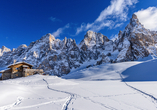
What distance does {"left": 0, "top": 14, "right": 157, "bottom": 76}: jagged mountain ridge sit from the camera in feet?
164

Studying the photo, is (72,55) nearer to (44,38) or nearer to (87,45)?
(87,45)

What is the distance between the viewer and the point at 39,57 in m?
78.4

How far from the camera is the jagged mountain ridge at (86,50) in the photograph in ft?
164

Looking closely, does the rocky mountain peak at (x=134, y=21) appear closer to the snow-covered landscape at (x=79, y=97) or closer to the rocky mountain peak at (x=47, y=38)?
the snow-covered landscape at (x=79, y=97)

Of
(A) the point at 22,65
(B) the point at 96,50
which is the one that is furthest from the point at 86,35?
(A) the point at 22,65

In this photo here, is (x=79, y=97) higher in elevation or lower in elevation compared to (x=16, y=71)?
lower

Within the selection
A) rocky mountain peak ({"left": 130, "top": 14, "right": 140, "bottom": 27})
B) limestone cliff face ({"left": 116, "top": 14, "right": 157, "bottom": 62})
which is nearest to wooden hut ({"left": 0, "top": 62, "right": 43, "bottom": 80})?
limestone cliff face ({"left": 116, "top": 14, "right": 157, "bottom": 62})

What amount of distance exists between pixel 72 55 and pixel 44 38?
39.2 m

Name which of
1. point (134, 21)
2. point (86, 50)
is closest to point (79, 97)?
point (134, 21)

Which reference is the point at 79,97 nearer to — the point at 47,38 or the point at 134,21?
the point at 134,21

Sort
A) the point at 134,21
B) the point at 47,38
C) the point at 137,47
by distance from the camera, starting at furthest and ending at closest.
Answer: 1. the point at 47,38
2. the point at 134,21
3. the point at 137,47

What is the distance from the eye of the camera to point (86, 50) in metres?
90.6

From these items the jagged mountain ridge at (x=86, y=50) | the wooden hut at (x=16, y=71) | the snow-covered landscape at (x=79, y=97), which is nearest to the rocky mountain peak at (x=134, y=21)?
the jagged mountain ridge at (x=86, y=50)

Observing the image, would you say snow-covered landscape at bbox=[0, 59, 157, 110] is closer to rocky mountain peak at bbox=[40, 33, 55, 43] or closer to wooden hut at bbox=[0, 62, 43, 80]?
wooden hut at bbox=[0, 62, 43, 80]
